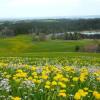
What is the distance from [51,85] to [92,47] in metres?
91.3

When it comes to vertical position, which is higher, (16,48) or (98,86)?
(98,86)

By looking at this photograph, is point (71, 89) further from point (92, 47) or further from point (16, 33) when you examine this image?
point (16, 33)

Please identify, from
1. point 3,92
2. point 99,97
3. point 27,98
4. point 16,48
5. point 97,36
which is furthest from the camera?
point 97,36

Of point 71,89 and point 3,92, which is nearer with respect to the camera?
point 3,92

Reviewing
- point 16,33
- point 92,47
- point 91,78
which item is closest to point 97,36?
point 16,33

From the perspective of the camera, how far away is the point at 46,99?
256 inches

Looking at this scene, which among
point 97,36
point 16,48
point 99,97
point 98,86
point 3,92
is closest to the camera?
point 99,97

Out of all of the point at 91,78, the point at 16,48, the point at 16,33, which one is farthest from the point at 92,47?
the point at 16,33

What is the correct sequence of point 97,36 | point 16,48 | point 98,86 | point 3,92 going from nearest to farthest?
point 3,92, point 98,86, point 16,48, point 97,36

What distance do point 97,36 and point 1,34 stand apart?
48.5 meters

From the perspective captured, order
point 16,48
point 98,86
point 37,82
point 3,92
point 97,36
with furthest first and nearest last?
1. point 97,36
2. point 16,48
3. point 98,86
4. point 37,82
5. point 3,92

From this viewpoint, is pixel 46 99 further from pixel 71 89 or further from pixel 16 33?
pixel 16 33

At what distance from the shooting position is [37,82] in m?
7.17

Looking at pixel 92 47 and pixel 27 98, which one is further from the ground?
pixel 27 98
